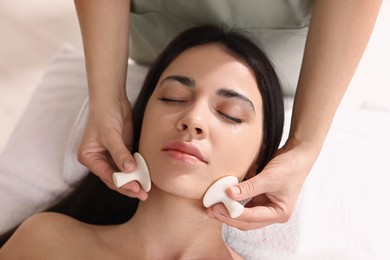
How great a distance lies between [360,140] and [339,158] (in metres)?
0.11

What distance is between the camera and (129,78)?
1841 mm

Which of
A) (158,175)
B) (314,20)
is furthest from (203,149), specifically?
(314,20)

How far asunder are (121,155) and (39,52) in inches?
41.2

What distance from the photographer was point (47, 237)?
1.38m

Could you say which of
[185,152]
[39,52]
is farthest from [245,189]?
[39,52]

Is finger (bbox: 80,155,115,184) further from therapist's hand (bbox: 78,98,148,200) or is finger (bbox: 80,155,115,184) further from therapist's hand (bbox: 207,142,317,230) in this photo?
therapist's hand (bbox: 207,142,317,230)

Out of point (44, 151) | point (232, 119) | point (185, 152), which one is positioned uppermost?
point (232, 119)

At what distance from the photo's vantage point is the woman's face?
1.20m

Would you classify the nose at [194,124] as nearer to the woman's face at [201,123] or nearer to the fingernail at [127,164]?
the woman's face at [201,123]

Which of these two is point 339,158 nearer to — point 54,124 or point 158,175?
point 158,175

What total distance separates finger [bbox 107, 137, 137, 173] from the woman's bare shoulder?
227 mm

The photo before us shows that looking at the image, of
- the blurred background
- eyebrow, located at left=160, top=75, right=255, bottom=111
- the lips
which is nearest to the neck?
the lips

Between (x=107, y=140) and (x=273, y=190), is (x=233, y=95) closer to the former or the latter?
(x=273, y=190)

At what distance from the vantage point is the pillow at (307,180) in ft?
4.99
